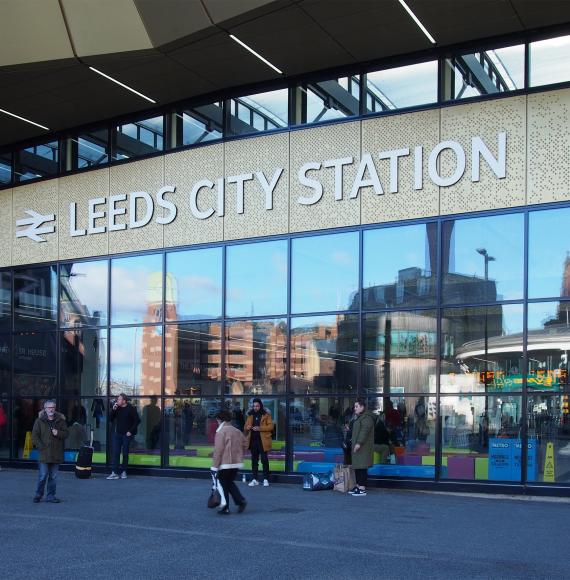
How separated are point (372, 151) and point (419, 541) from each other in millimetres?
8061

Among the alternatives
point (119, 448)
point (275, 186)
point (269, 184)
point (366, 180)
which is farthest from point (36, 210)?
point (366, 180)

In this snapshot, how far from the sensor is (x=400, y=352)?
1517 cm

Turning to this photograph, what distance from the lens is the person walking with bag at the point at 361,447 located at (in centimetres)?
1419

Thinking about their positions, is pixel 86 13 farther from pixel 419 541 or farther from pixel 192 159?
pixel 419 541

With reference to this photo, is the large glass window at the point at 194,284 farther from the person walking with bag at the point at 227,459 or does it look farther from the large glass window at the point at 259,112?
the person walking with bag at the point at 227,459

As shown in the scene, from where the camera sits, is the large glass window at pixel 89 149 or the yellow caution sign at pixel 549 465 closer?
the yellow caution sign at pixel 549 465

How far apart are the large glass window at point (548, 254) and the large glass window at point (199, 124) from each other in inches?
272

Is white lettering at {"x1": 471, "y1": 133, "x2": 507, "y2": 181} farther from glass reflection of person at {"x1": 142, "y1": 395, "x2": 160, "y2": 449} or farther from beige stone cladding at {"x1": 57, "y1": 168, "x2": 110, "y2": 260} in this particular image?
beige stone cladding at {"x1": 57, "y1": 168, "x2": 110, "y2": 260}

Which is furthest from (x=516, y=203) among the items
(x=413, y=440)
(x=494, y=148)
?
(x=413, y=440)

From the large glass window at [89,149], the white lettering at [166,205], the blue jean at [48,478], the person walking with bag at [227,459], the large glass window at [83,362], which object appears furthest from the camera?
the large glass window at [89,149]

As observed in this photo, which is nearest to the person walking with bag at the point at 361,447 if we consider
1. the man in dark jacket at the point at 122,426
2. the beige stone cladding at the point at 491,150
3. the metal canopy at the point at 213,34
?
the beige stone cladding at the point at 491,150

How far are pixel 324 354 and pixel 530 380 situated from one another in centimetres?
388

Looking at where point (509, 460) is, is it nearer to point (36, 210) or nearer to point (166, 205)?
point (166, 205)

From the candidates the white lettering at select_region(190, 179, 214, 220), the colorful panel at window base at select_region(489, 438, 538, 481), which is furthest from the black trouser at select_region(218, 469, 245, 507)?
the white lettering at select_region(190, 179, 214, 220)
